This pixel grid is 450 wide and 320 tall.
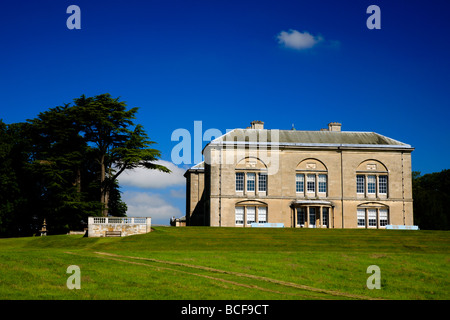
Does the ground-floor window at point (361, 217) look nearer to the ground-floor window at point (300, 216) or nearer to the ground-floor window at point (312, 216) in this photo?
the ground-floor window at point (312, 216)

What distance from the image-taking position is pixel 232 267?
85.1 feet

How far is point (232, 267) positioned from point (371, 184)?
37.0 m

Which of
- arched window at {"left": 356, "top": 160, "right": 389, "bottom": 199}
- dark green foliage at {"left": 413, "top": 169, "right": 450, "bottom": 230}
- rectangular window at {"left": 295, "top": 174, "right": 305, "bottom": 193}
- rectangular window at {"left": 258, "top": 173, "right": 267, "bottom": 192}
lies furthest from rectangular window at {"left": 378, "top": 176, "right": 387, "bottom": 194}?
→ dark green foliage at {"left": 413, "top": 169, "right": 450, "bottom": 230}

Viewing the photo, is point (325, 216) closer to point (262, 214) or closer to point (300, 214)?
point (300, 214)

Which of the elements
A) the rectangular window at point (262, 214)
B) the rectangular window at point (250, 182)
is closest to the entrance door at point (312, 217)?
the rectangular window at point (262, 214)

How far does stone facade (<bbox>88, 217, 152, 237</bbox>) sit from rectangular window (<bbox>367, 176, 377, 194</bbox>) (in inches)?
1098

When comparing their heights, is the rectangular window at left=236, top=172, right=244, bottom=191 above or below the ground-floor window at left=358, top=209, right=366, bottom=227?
above

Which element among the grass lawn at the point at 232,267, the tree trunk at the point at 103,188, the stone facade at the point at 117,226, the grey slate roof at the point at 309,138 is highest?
the grey slate roof at the point at 309,138

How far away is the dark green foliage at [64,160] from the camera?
50.6 meters

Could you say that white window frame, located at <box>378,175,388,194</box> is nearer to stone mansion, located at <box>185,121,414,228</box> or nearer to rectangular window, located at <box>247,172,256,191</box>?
stone mansion, located at <box>185,121,414,228</box>

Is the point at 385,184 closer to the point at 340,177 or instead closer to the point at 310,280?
the point at 340,177

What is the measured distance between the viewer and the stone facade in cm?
4209

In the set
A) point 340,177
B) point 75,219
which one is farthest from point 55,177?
point 340,177
